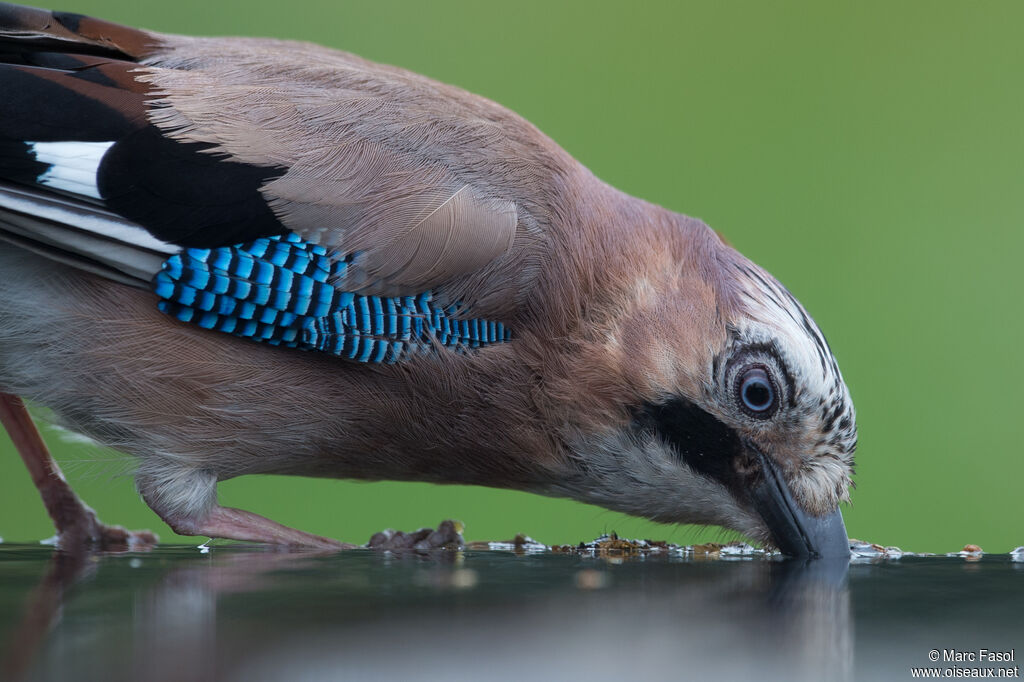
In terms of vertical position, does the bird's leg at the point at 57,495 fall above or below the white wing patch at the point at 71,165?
below

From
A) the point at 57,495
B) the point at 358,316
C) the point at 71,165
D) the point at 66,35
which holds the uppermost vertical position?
the point at 66,35

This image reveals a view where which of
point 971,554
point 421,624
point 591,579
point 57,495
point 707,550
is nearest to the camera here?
point 421,624

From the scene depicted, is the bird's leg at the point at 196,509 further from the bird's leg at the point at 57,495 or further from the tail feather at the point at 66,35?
the tail feather at the point at 66,35

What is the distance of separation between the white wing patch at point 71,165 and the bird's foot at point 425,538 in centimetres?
118

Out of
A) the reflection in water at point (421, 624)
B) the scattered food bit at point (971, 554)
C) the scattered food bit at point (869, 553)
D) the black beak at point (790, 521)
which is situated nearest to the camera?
the reflection in water at point (421, 624)

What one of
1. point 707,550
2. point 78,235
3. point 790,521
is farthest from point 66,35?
point 790,521

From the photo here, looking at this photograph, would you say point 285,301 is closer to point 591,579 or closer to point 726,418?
point 726,418

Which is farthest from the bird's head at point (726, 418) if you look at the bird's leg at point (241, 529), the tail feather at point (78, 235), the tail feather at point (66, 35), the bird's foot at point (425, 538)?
the tail feather at point (66, 35)

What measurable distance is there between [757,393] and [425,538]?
1.00 meters

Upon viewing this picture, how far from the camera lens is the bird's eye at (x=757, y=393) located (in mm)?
2721

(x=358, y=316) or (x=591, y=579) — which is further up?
(x=358, y=316)

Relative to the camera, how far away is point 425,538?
116 inches

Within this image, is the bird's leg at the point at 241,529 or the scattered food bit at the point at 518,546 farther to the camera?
the bird's leg at the point at 241,529

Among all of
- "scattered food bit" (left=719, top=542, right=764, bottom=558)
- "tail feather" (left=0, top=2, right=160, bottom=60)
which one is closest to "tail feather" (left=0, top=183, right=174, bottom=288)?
"tail feather" (left=0, top=2, right=160, bottom=60)
